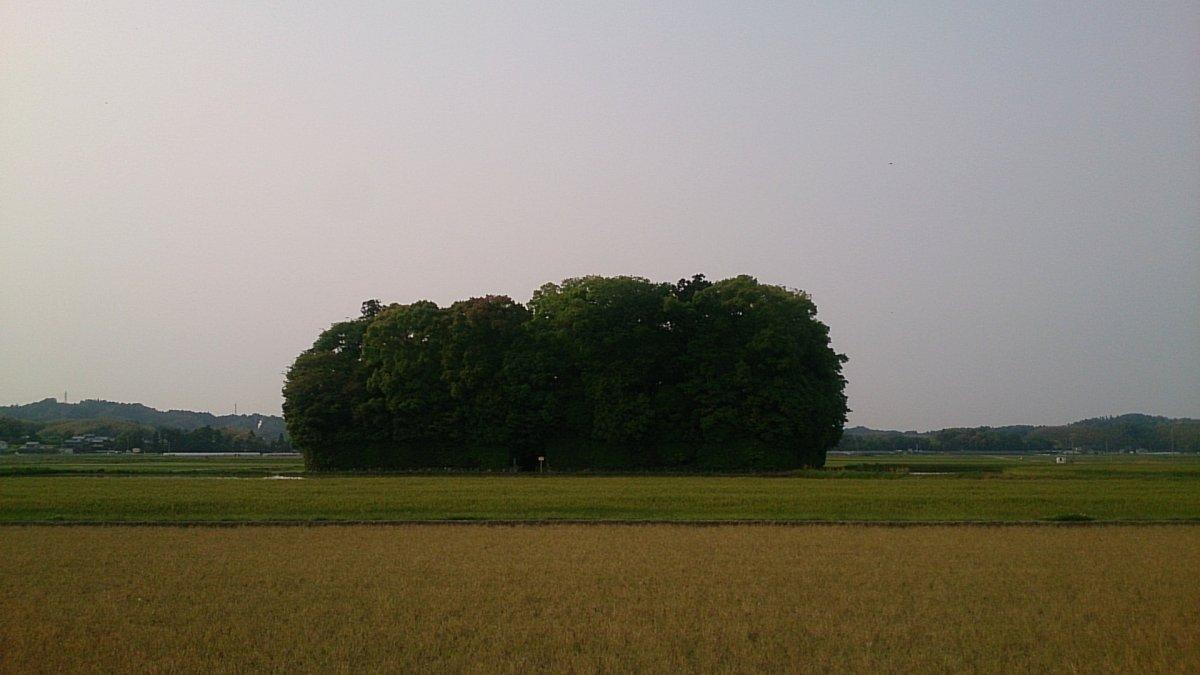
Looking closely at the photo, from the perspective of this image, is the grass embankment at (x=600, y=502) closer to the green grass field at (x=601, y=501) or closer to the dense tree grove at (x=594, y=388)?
the green grass field at (x=601, y=501)

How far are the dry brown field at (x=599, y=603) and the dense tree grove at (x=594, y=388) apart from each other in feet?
147

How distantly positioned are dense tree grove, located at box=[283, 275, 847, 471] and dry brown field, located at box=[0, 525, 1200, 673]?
147 feet

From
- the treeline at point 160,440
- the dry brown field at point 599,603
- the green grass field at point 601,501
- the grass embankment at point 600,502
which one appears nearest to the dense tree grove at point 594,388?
the green grass field at point 601,501

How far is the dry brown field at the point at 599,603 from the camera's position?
12.1 m

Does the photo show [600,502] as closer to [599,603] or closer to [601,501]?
[601,501]

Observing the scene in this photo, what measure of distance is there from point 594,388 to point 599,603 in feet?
186

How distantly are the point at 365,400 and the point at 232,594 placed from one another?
59.9 meters

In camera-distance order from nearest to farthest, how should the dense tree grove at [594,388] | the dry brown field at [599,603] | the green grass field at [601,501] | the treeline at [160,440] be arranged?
1. the dry brown field at [599,603]
2. the green grass field at [601,501]
3. the dense tree grove at [594,388]
4. the treeline at [160,440]

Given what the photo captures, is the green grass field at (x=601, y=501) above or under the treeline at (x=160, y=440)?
under

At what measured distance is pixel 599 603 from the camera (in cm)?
1577

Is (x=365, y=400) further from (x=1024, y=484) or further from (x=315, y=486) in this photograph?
(x=1024, y=484)

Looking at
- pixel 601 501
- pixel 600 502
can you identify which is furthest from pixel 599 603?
pixel 601 501

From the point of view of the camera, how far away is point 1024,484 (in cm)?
4619

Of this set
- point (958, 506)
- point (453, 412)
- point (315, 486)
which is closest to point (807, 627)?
point (958, 506)
